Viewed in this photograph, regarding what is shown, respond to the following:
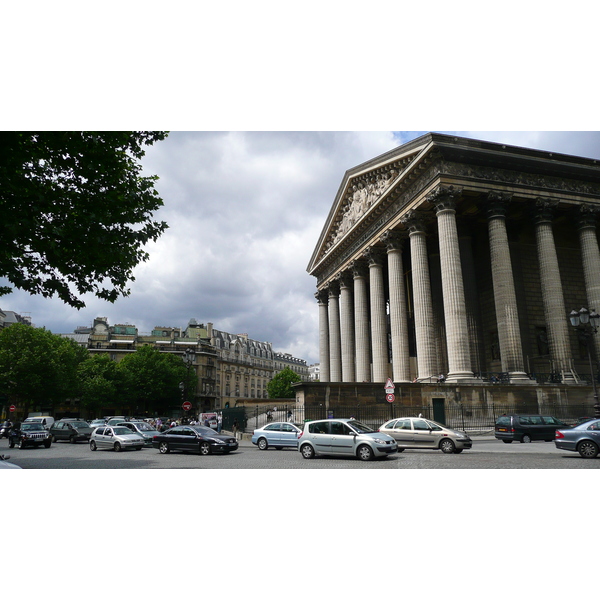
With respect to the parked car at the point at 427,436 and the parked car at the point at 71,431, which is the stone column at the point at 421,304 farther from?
the parked car at the point at 71,431

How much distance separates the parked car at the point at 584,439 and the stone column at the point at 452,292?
10149 millimetres

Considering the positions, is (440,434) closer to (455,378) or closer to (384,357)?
(455,378)

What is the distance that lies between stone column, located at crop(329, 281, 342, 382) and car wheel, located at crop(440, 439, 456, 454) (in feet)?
88.6

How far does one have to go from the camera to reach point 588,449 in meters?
14.0

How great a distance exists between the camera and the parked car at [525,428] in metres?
21.0

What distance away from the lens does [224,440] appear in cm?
1936

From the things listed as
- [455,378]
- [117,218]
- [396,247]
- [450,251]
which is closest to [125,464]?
[117,218]

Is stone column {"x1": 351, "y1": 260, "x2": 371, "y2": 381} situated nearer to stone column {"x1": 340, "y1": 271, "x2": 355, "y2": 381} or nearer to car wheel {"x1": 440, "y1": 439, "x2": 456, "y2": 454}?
stone column {"x1": 340, "y1": 271, "x2": 355, "y2": 381}

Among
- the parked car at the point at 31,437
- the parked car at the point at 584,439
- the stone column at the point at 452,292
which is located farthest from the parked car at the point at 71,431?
the parked car at the point at 584,439

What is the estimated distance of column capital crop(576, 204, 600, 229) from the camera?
97.4 ft

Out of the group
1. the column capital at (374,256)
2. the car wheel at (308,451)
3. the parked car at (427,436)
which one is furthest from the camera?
the column capital at (374,256)

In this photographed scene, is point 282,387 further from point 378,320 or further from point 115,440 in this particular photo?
point 115,440

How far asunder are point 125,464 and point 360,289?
26124 millimetres

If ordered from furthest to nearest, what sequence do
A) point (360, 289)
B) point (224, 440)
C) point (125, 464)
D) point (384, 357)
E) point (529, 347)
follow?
1. point (360, 289)
2. point (384, 357)
3. point (529, 347)
4. point (224, 440)
5. point (125, 464)
